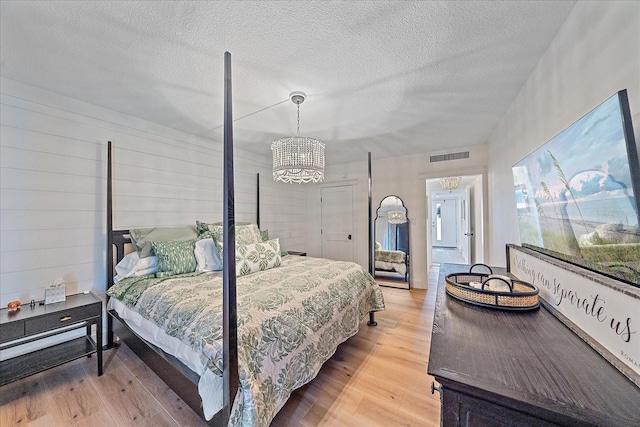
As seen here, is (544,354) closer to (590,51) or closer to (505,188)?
(590,51)

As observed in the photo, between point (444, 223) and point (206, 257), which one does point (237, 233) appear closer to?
point (206, 257)

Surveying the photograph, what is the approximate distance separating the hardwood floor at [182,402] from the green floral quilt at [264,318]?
237 millimetres

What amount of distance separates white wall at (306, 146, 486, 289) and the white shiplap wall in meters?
2.93

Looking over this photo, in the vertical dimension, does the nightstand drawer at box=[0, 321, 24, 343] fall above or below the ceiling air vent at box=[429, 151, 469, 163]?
below

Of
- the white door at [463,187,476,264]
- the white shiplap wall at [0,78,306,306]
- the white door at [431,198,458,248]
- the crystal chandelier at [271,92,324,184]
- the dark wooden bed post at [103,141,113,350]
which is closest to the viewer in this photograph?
the white shiplap wall at [0,78,306,306]

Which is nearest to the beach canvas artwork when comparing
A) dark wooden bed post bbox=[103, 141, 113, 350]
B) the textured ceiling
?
the textured ceiling

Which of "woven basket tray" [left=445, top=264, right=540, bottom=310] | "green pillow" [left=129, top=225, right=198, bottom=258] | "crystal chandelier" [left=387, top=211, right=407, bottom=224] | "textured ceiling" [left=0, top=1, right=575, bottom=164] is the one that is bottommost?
"woven basket tray" [left=445, top=264, right=540, bottom=310]

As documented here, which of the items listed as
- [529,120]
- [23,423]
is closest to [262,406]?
[23,423]

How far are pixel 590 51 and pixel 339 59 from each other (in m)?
1.34

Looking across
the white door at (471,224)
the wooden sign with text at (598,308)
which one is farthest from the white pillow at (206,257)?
the white door at (471,224)

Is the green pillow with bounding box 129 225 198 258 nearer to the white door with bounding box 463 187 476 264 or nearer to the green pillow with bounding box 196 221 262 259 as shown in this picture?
the green pillow with bounding box 196 221 262 259

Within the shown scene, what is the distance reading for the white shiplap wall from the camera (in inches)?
80.0

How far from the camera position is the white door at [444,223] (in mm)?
9781

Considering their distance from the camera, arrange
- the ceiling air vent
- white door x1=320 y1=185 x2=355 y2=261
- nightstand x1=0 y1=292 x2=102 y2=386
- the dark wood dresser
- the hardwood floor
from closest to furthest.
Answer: the dark wood dresser < the hardwood floor < nightstand x1=0 y1=292 x2=102 y2=386 < the ceiling air vent < white door x1=320 y1=185 x2=355 y2=261
